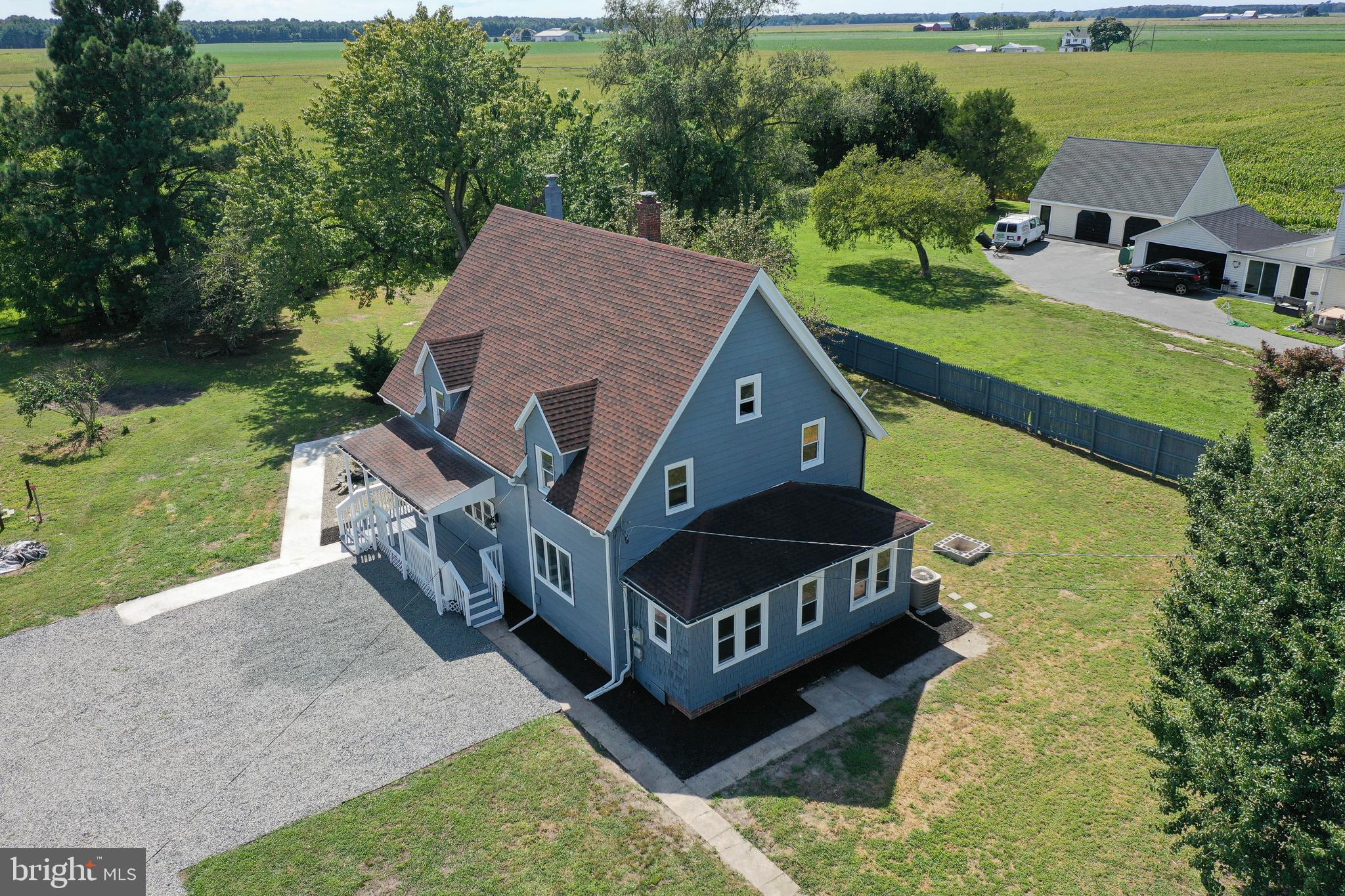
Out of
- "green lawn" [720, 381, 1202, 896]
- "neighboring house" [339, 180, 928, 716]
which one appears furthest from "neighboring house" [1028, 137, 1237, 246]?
"neighboring house" [339, 180, 928, 716]

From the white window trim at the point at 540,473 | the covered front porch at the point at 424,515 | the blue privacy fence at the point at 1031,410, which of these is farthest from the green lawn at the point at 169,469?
the blue privacy fence at the point at 1031,410

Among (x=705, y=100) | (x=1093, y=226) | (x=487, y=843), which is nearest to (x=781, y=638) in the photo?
(x=487, y=843)

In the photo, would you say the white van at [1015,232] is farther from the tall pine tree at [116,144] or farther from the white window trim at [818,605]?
the white window trim at [818,605]

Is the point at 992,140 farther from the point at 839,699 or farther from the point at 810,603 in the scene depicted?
the point at 839,699

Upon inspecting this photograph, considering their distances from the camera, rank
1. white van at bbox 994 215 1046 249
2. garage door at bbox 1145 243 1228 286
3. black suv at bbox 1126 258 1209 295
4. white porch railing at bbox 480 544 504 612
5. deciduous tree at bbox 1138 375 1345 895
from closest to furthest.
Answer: deciduous tree at bbox 1138 375 1345 895
white porch railing at bbox 480 544 504 612
black suv at bbox 1126 258 1209 295
garage door at bbox 1145 243 1228 286
white van at bbox 994 215 1046 249

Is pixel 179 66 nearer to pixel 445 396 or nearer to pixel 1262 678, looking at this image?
pixel 445 396

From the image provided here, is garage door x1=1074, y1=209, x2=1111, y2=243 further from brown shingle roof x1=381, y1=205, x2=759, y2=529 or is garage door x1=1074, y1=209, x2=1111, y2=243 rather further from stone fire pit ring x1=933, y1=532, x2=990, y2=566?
brown shingle roof x1=381, y1=205, x2=759, y2=529
